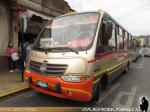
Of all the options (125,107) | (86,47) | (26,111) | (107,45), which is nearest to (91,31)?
(86,47)

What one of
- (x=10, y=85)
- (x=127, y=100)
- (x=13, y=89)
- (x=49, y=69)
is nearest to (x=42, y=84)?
(x=49, y=69)

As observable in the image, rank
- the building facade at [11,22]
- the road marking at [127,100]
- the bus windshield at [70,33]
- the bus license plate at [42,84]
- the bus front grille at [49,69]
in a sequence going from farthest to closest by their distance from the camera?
the building facade at [11,22] → the road marking at [127,100] → the bus windshield at [70,33] → the bus license plate at [42,84] → the bus front grille at [49,69]

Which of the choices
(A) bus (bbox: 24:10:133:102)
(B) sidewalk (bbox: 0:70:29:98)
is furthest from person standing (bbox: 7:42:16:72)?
(A) bus (bbox: 24:10:133:102)

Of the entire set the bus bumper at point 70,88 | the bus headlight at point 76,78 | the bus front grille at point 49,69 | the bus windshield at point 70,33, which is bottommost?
the bus bumper at point 70,88

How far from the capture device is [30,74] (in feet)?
21.9

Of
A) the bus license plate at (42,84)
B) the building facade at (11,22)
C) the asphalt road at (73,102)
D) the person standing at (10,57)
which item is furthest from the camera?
the building facade at (11,22)

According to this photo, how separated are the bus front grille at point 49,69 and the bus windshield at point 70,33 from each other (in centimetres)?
53

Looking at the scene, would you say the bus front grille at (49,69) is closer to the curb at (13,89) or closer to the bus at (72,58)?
the bus at (72,58)

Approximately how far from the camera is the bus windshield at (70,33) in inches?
249

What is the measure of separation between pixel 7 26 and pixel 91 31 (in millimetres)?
7398

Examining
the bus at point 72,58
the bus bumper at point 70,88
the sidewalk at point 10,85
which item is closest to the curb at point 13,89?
the sidewalk at point 10,85

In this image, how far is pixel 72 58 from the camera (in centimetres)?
590

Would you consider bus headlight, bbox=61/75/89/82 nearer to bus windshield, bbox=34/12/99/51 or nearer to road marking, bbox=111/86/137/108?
bus windshield, bbox=34/12/99/51

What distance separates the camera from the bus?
575 centimetres
